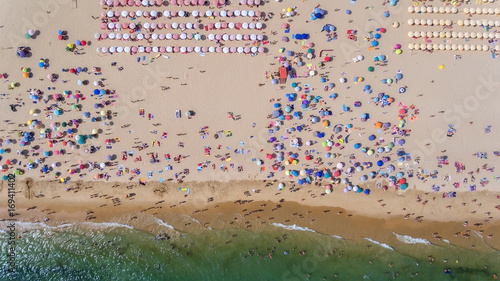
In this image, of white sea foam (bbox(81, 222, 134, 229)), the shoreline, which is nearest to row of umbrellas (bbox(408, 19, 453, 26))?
the shoreline

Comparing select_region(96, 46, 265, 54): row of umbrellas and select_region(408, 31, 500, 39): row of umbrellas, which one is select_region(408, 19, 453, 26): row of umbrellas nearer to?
select_region(408, 31, 500, 39): row of umbrellas

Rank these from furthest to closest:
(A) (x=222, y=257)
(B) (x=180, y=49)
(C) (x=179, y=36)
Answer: (A) (x=222, y=257) → (C) (x=179, y=36) → (B) (x=180, y=49)

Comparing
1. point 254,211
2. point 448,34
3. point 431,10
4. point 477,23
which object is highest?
point 431,10

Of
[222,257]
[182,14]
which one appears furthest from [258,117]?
[222,257]

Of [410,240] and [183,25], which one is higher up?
[183,25]

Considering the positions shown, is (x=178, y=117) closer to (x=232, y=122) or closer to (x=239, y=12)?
(x=232, y=122)

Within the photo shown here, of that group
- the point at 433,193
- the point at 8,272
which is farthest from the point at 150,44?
the point at 433,193

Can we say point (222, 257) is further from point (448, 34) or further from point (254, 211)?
point (448, 34)
